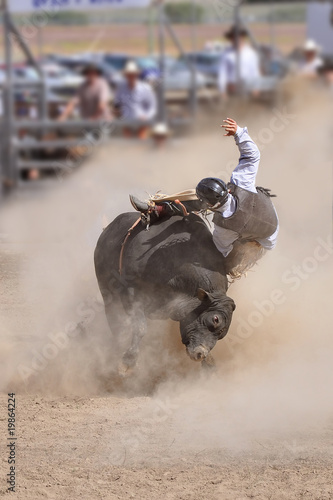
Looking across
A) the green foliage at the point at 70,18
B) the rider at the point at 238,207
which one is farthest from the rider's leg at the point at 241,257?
the green foliage at the point at 70,18

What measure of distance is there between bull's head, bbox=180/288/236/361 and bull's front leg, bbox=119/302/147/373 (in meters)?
0.30

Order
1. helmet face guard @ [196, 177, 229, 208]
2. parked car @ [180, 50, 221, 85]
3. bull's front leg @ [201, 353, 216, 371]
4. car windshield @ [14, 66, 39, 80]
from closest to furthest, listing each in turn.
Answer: helmet face guard @ [196, 177, 229, 208] < bull's front leg @ [201, 353, 216, 371] < parked car @ [180, 50, 221, 85] < car windshield @ [14, 66, 39, 80]

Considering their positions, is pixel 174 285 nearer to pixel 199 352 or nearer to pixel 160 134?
pixel 199 352

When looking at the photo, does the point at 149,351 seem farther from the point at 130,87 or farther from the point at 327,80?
the point at 327,80

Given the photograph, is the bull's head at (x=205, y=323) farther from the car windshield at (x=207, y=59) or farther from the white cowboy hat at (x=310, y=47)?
the car windshield at (x=207, y=59)

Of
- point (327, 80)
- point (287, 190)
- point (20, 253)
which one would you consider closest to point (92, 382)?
point (20, 253)

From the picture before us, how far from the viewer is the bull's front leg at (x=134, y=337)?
646 cm

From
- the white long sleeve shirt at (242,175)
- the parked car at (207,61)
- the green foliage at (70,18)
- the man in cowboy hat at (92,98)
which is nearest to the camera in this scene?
the white long sleeve shirt at (242,175)

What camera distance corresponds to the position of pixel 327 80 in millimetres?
15383

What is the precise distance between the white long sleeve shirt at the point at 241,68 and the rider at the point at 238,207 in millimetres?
8472

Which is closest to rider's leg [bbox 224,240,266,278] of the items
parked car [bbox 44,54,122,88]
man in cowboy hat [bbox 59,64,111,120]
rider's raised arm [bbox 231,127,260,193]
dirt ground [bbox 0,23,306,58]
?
rider's raised arm [bbox 231,127,260,193]

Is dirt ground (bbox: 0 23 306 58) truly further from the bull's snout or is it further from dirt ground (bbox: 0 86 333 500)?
the bull's snout

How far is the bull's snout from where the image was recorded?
20.7 ft

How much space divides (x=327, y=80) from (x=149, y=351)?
31.5 ft
